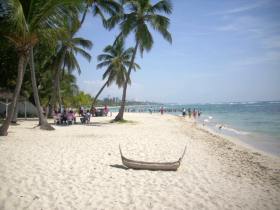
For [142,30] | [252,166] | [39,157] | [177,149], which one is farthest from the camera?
[142,30]

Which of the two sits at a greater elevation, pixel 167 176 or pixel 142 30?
pixel 142 30

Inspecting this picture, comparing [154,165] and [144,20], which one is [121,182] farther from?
[144,20]

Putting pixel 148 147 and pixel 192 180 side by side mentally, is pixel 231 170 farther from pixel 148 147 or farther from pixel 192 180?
pixel 148 147

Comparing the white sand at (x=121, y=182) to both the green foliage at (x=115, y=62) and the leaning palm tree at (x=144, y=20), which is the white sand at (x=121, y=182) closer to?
the leaning palm tree at (x=144, y=20)

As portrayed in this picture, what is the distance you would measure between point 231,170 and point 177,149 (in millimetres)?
2948

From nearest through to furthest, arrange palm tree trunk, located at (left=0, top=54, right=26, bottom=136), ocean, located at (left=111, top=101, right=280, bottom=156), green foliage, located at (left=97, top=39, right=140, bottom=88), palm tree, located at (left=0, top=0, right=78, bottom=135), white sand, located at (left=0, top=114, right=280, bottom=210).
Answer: white sand, located at (left=0, top=114, right=280, bottom=210) → palm tree, located at (left=0, top=0, right=78, bottom=135) → palm tree trunk, located at (left=0, top=54, right=26, bottom=136) → ocean, located at (left=111, top=101, right=280, bottom=156) → green foliage, located at (left=97, top=39, right=140, bottom=88)

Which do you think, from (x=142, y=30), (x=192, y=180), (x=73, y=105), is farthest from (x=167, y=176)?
(x=73, y=105)

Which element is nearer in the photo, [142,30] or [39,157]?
[39,157]

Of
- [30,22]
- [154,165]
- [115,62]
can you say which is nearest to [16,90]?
[30,22]

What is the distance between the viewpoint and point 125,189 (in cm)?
575

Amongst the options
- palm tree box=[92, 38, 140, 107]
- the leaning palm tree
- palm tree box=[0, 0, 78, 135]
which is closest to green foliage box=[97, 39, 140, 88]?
palm tree box=[92, 38, 140, 107]

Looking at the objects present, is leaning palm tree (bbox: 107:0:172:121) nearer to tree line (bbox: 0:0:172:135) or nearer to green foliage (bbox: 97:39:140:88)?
tree line (bbox: 0:0:172:135)

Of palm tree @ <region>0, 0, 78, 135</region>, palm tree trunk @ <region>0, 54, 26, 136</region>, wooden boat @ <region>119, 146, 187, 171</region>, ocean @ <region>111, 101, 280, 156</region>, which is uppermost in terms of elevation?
palm tree @ <region>0, 0, 78, 135</region>

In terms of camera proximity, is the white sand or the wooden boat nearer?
the white sand
